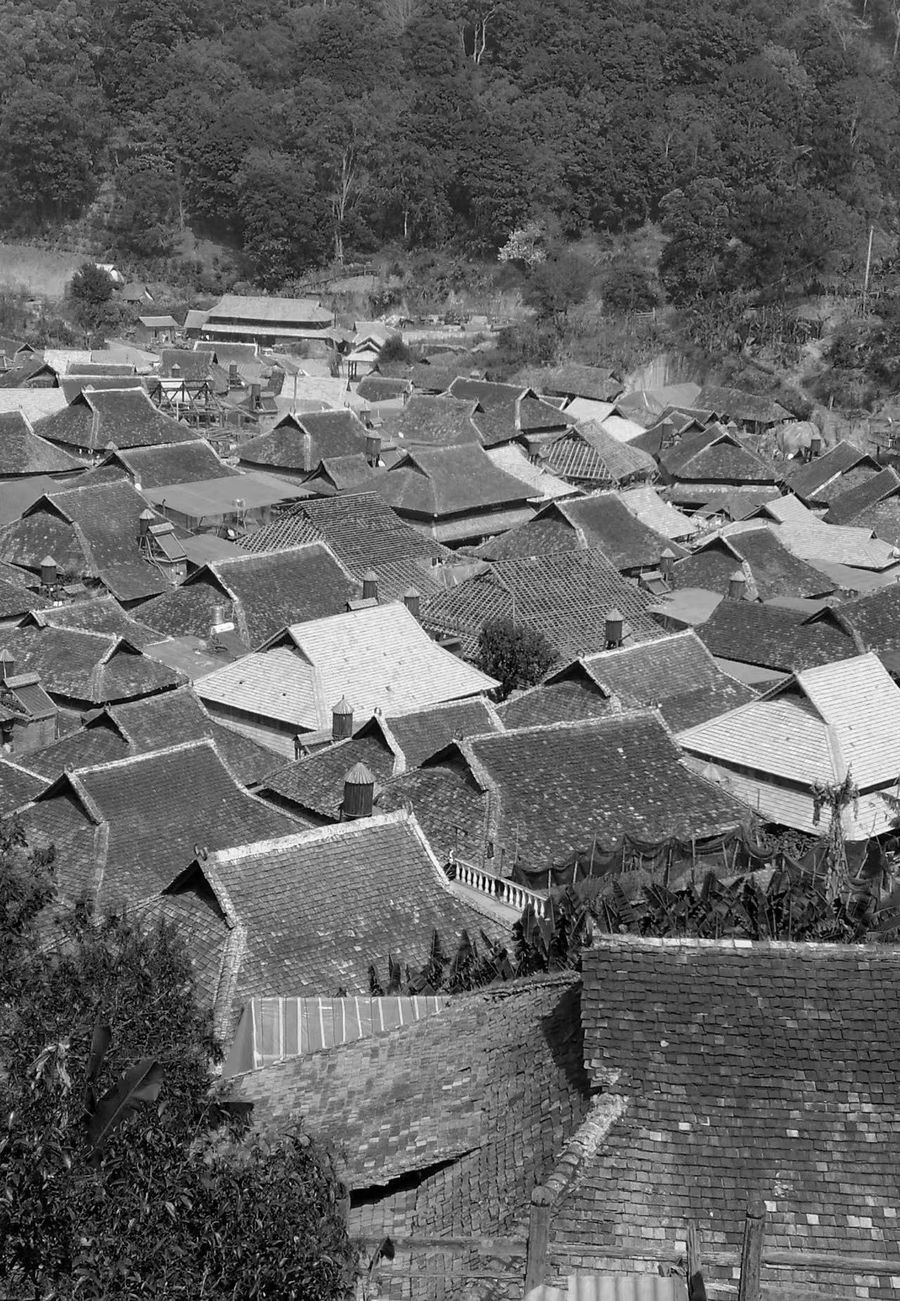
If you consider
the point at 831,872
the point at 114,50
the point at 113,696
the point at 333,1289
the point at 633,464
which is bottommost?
the point at 114,50

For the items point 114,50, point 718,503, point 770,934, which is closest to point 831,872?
point 770,934

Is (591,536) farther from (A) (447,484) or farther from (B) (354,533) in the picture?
(B) (354,533)

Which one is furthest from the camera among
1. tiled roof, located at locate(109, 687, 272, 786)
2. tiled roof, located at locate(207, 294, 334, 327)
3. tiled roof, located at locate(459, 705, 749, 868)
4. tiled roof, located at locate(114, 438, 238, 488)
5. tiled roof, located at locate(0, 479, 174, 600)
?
tiled roof, located at locate(207, 294, 334, 327)

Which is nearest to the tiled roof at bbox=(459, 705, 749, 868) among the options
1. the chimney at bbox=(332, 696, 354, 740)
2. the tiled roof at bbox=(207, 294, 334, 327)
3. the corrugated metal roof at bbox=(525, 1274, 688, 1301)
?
the chimney at bbox=(332, 696, 354, 740)

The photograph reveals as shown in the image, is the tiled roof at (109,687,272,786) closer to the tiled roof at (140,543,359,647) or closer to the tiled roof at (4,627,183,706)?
the tiled roof at (4,627,183,706)

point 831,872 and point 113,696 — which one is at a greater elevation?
point 831,872

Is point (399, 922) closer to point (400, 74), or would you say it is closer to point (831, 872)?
point (831, 872)
